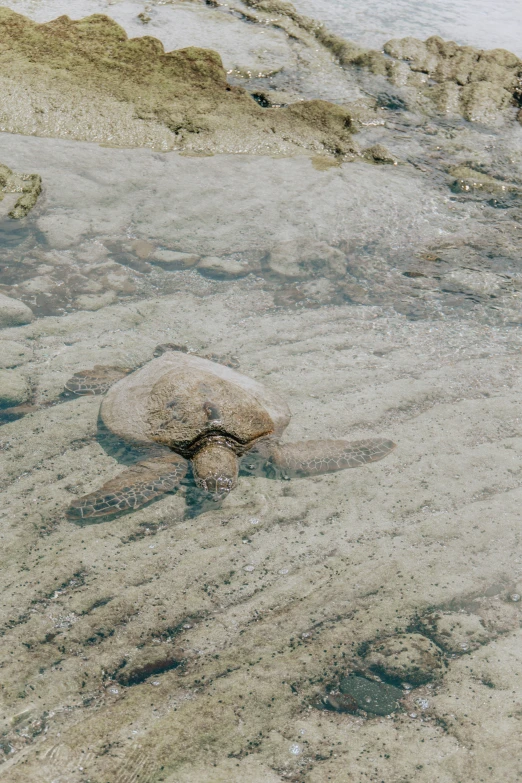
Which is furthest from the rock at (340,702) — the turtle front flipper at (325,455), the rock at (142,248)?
the rock at (142,248)

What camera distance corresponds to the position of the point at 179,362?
16.0ft

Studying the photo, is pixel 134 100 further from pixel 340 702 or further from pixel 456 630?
pixel 340 702

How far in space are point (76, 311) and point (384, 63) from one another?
25.3ft

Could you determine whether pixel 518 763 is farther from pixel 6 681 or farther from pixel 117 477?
pixel 117 477

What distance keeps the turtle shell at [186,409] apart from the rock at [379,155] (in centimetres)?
510

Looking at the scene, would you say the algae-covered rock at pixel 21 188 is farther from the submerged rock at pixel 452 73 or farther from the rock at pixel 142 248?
the submerged rock at pixel 452 73

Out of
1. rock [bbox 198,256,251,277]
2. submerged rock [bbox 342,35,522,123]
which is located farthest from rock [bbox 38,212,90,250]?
submerged rock [bbox 342,35,522,123]

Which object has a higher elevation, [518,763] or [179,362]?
[179,362]

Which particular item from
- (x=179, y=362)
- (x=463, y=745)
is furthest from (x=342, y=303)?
(x=463, y=745)

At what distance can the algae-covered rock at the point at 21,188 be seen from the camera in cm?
681

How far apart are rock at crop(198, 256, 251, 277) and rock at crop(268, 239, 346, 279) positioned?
0.31 m

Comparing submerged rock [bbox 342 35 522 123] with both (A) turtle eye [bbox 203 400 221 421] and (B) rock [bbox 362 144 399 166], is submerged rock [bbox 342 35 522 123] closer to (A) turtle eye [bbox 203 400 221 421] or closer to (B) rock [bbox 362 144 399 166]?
(B) rock [bbox 362 144 399 166]

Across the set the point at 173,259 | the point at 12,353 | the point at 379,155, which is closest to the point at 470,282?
the point at 379,155

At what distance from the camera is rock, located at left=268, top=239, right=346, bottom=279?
6.67 meters
